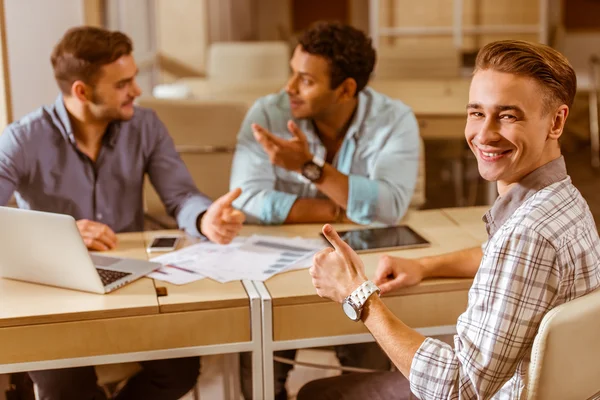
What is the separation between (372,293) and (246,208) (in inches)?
38.0

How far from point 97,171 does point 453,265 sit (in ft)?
3.79

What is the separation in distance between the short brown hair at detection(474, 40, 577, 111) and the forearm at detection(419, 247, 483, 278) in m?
0.57

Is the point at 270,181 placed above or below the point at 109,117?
below

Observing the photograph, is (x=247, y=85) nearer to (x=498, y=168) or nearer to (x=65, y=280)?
(x=65, y=280)

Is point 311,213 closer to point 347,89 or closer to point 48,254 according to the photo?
point 347,89

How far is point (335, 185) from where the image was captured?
224cm

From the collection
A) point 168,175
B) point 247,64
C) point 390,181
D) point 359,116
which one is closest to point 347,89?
point 359,116

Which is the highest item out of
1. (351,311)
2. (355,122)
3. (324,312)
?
(355,122)

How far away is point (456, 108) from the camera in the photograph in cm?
446

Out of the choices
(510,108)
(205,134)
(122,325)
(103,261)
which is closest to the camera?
(510,108)

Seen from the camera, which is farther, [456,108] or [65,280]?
[456,108]

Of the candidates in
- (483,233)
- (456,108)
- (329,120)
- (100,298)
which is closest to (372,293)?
(100,298)

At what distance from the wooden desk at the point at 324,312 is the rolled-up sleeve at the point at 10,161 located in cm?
90

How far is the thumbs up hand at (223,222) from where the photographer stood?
80.4 inches
